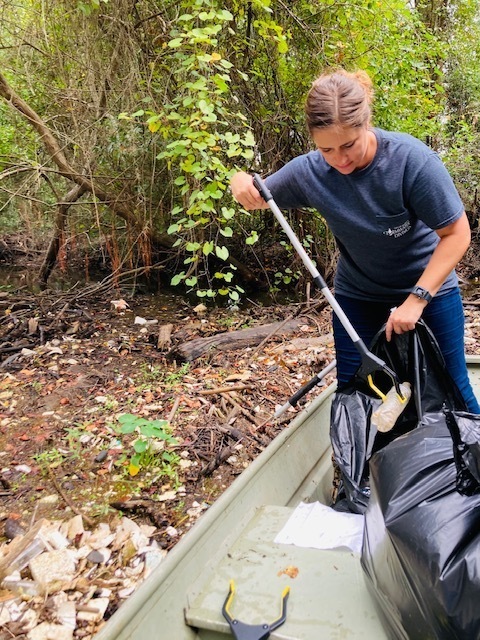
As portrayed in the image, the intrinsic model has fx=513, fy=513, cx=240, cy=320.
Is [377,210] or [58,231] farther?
[58,231]

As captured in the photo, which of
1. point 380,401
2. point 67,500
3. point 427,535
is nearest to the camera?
point 427,535

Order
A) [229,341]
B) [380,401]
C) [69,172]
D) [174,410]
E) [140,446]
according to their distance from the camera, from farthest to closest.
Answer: [69,172], [229,341], [174,410], [140,446], [380,401]

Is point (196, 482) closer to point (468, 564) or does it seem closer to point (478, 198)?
point (468, 564)

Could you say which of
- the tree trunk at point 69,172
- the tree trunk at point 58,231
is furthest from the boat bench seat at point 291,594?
the tree trunk at point 58,231

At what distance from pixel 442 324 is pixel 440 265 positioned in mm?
338

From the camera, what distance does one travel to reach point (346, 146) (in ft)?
5.28

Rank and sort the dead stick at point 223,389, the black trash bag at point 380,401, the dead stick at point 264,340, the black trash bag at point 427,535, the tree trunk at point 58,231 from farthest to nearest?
1. the tree trunk at point 58,231
2. the dead stick at point 264,340
3. the dead stick at point 223,389
4. the black trash bag at point 380,401
5. the black trash bag at point 427,535

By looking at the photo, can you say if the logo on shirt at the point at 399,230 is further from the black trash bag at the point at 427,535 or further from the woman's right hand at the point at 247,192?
the black trash bag at the point at 427,535

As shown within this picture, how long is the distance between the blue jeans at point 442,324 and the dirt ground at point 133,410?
3.70 ft

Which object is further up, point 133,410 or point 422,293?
point 422,293

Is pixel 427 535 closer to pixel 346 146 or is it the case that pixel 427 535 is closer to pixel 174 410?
pixel 346 146

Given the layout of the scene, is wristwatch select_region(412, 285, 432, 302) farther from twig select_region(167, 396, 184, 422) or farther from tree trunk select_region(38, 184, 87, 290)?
tree trunk select_region(38, 184, 87, 290)

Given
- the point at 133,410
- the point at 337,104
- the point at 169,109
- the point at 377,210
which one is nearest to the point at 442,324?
the point at 377,210

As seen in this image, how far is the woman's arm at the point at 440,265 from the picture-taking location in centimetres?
163
